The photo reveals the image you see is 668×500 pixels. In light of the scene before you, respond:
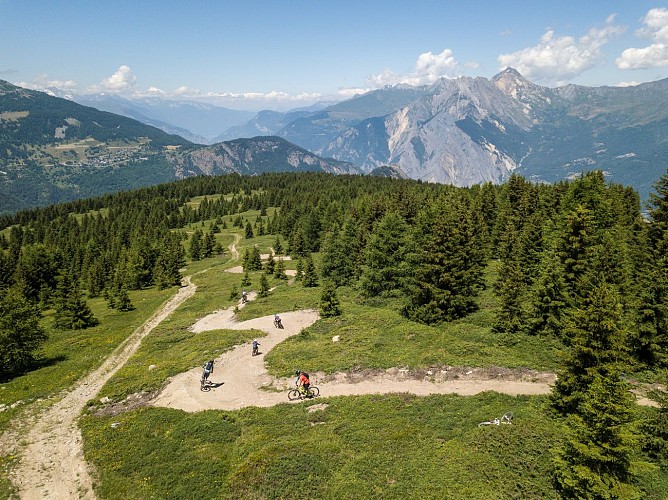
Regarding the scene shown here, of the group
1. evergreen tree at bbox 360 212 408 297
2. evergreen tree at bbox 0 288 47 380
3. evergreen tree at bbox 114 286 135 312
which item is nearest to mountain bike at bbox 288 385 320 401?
evergreen tree at bbox 360 212 408 297

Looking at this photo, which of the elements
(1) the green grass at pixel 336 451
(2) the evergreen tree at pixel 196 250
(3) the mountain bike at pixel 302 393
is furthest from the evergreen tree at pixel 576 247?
(2) the evergreen tree at pixel 196 250

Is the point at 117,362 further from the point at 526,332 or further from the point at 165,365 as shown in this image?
the point at 526,332

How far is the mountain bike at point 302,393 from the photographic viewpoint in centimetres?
2934

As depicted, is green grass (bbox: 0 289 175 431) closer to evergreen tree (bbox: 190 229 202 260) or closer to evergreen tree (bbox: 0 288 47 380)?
evergreen tree (bbox: 0 288 47 380)

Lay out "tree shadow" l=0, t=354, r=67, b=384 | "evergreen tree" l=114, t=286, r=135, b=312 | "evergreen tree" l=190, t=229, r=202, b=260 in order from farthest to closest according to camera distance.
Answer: "evergreen tree" l=190, t=229, r=202, b=260
"evergreen tree" l=114, t=286, r=135, b=312
"tree shadow" l=0, t=354, r=67, b=384

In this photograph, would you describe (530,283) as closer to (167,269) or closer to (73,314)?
(73,314)

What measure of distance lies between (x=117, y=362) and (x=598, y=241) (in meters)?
53.3

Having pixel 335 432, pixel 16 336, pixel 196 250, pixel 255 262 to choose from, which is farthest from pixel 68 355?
pixel 196 250

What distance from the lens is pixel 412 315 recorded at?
4359cm

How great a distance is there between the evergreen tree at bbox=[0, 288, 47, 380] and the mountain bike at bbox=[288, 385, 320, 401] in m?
29.1

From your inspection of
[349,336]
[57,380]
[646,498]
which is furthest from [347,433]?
[57,380]

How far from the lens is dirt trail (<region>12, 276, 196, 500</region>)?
2138 cm

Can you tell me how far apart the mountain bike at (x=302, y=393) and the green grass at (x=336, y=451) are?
55.5 inches

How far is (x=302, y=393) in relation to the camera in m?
29.3
